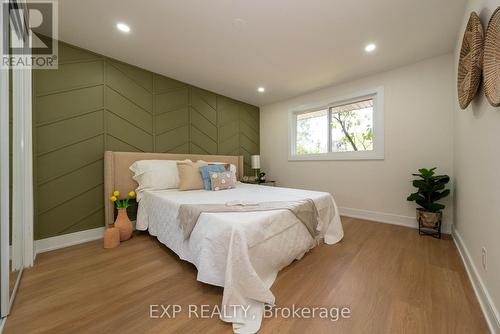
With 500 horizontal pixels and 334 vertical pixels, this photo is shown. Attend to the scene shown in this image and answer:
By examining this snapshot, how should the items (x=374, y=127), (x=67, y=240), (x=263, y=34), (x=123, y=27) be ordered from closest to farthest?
(x=123, y=27) < (x=263, y=34) < (x=67, y=240) < (x=374, y=127)

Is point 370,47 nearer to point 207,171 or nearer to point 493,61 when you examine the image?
point 493,61

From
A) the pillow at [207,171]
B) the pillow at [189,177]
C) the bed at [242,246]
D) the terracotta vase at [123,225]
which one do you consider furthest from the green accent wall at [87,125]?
the bed at [242,246]

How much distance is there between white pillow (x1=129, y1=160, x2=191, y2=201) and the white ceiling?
141 centimetres

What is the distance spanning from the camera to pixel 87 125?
231cm

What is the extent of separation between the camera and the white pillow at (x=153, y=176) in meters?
2.49

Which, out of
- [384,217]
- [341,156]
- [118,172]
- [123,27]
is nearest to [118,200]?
[118,172]

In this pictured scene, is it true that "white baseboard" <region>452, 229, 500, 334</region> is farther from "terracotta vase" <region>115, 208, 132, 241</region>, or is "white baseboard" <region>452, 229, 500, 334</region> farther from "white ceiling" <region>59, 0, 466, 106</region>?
"terracotta vase" <region>115, 208, 132, 241</region>

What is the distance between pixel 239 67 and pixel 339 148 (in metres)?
2.24

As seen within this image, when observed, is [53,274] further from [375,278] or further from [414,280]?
[414,280]

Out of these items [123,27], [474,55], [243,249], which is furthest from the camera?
[123,27]

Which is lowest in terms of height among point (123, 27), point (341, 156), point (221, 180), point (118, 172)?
point (221, 180)

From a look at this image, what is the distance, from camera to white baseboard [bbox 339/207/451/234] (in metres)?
2.67

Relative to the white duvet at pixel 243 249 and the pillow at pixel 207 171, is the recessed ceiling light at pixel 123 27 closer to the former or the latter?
the pillow at pixel 207 171

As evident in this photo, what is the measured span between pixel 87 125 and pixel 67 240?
53.2 inches
